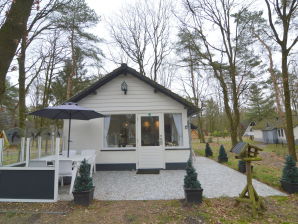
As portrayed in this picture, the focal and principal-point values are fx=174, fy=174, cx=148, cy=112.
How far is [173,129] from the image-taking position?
693 cm

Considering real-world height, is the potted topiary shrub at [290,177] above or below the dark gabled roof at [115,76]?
below

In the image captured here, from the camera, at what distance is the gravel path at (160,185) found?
4.12m

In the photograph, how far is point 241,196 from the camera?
3.44m

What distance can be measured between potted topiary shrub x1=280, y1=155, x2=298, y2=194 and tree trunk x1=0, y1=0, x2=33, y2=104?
6.18 meters

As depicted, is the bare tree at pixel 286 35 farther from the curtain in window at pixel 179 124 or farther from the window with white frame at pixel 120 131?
the window with white frame at pixel 120 131

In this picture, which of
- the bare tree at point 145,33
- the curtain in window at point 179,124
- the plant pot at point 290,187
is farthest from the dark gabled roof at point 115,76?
the bare tree at point 145,33

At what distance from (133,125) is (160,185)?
2.82 meters

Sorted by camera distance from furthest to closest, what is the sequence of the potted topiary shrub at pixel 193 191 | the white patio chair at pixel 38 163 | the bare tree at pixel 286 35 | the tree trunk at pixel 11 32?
the bare tree at pixel 286 35 < the white patio chair at pixel 38 163 < the potted topiary shrub at pixel 193 191 < the tree trunk at pixel 11 32

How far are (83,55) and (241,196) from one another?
10701 mm

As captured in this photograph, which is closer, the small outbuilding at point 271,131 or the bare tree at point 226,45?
the bare tree at point 226,45

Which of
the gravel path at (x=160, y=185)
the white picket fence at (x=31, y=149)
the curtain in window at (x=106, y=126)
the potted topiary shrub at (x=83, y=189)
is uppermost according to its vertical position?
the curtain in window at (x=106, y=126)

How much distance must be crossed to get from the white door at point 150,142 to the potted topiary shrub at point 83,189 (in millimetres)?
3288

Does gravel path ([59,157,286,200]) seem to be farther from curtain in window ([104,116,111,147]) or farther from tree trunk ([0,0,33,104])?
tree trunk ([0,0,33,104])

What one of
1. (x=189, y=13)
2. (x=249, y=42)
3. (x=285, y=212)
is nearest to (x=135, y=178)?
(x=285, y=212)
